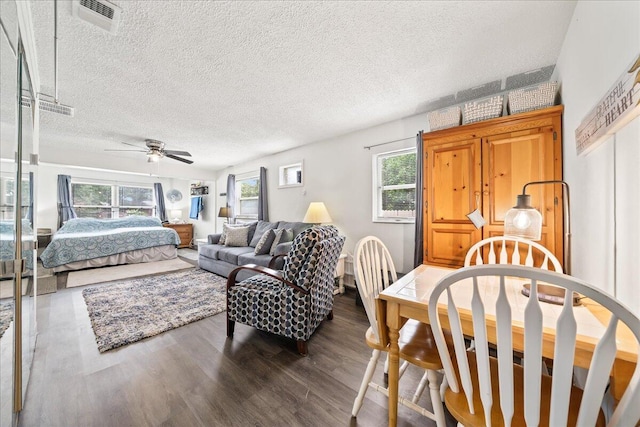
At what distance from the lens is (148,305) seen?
2.81 metres

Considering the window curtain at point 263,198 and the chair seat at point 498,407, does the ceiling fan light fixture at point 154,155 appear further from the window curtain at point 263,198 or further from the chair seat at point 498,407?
the chair seat at point 498,407

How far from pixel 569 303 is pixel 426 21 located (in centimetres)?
173

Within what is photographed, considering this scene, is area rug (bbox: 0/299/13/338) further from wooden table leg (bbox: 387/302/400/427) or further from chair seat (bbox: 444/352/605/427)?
chair seat (bbox: 444/352/605/427)

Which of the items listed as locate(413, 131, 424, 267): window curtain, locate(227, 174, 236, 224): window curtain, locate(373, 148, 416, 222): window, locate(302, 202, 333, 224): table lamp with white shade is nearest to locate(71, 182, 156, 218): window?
locate(227, 174, 236, 224): window curtain

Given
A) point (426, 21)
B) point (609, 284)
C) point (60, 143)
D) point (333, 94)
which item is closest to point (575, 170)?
point (609, 284)

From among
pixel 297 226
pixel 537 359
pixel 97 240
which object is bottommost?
pixel 97 240

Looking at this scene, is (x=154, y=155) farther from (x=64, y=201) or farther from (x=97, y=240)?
(x=64, y=201)

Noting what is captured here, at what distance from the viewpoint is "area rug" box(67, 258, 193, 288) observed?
382cm

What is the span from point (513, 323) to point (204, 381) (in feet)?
6.00

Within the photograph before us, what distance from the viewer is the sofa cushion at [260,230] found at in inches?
168

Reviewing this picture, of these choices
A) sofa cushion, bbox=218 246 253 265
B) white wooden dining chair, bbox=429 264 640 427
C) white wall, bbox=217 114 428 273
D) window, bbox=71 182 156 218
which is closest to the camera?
white wooden dining chair, bbox=429 264 640 427

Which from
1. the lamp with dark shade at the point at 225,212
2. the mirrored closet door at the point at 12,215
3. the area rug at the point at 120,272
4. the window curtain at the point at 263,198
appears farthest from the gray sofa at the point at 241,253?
the mirrored closet door at the point at 12,215

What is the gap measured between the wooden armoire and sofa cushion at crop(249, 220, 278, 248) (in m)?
2.76

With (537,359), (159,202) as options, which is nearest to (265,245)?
(537,359)
